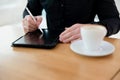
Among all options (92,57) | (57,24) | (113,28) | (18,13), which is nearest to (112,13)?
(113,28)

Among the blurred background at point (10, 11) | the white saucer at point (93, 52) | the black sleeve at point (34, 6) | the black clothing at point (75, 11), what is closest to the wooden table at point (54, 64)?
the white saucer at point (93, 52)

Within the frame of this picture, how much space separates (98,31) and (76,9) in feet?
1.71

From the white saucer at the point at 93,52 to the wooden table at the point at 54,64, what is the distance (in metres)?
0.01

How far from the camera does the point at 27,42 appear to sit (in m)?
0.90

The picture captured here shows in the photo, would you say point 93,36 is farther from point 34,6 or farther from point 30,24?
point 34,6

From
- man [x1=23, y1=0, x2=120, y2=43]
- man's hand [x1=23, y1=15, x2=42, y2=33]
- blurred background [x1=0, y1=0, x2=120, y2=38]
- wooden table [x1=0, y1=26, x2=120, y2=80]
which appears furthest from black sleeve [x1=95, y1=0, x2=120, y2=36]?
blurred background [x1=0, y1=0, x2=120, y2=38]

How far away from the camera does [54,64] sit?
2.40ft

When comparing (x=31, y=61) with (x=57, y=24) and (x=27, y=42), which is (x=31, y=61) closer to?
(x=27, y=42)

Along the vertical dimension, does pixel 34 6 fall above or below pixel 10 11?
above

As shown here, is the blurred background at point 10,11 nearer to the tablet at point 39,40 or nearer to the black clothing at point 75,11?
the black clothing at point 75,11

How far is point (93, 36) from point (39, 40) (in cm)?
26

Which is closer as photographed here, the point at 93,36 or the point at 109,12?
the point at 93,36

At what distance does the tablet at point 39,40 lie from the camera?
34.0 inches

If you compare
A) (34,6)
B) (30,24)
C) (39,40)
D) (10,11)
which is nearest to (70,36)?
(39,40)
